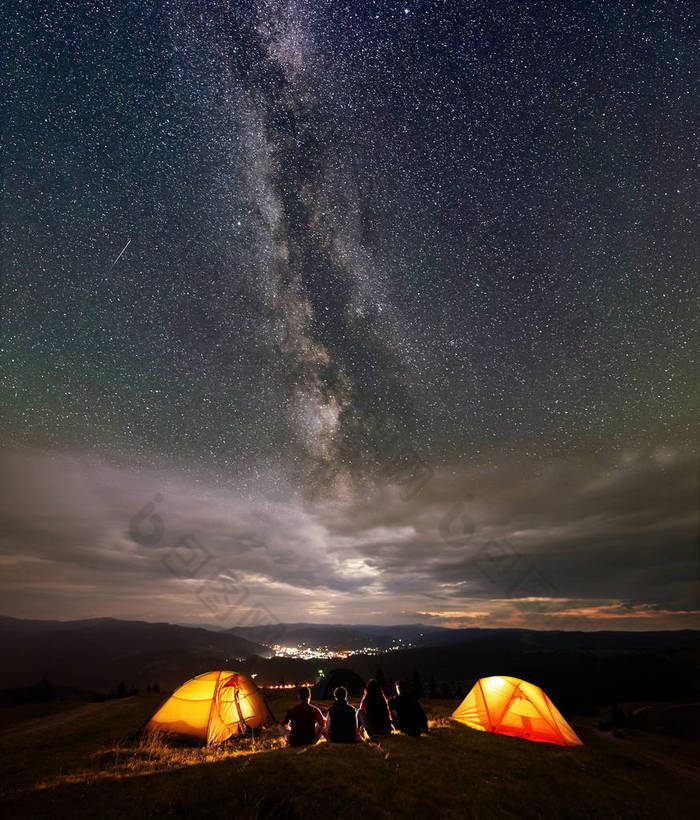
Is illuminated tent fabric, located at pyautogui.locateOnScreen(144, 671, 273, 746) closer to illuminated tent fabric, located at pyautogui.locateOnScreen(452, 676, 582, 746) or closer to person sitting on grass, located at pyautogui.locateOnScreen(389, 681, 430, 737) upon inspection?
person sitting on grass, located at pyautogui.locateOnScreen(389, 681, 430, 737)

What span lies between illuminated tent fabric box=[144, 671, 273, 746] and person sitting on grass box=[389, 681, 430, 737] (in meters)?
5.60

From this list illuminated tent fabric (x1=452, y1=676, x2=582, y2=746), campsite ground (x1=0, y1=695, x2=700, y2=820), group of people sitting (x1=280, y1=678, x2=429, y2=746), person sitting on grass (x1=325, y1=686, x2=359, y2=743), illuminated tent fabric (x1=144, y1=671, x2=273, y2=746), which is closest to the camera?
campsite ground (x1=0, y1=695, x2=700, y2=820)

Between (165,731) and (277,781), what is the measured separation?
7.49 meters

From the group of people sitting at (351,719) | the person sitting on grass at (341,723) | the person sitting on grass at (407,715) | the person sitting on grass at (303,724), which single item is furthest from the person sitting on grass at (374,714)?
the person sitting on grass at (303,724)

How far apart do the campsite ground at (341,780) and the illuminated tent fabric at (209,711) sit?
716 mm

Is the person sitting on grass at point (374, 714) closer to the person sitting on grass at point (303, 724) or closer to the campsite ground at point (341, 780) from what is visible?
the campsite ground at point (341, 780)

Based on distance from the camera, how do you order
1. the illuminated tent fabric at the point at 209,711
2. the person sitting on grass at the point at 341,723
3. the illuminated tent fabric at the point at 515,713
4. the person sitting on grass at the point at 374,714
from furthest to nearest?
the illuminated tent fabric at the point at 515,713 < the illuminated tent fabric at the point at 209,711 < the person sitting on grass at the point at 374,714 < the person sitting on grass at the point at 341,723

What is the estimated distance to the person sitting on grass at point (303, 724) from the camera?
1139cm

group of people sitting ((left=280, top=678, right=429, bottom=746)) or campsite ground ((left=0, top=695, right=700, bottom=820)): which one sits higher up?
group of people sitting ((left=280, top=678, right=429, bottom=746))

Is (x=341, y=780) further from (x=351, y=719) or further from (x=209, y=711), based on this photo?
(x=209, y=711)

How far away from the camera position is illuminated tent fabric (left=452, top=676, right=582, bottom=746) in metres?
14.7

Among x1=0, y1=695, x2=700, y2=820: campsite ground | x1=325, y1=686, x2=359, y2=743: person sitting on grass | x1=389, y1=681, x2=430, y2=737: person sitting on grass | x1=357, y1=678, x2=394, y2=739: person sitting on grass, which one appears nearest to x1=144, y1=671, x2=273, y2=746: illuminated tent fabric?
x1=0, y1=695, x2=700, y2=820: campsite ground

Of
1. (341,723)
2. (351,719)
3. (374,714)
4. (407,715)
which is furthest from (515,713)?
(341,723)

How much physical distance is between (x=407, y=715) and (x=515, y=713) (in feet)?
17.4
